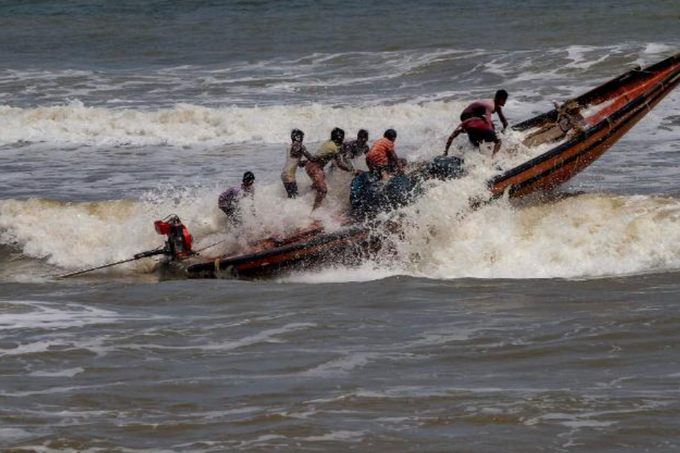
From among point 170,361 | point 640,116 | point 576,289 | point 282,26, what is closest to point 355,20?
point 282,26

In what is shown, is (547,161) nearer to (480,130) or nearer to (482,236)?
(480,130)

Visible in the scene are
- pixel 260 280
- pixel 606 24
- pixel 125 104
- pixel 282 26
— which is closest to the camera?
pixel 260 280

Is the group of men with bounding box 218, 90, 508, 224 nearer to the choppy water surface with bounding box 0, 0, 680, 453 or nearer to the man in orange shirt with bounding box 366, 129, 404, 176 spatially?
the man in orange shirt with bounding box 366, 129, 404, 176

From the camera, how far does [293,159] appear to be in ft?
50.1

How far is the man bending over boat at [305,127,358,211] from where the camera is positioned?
15.1 meters

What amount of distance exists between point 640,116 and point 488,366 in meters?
7.17

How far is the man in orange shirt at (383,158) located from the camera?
14.7m

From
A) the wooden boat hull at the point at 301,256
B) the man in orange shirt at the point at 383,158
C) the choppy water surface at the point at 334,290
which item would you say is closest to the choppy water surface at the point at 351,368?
the choppy water surface at the point at 334,290

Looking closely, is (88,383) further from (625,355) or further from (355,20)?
(355,20)

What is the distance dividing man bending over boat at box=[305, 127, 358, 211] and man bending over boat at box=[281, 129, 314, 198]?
0.10 m

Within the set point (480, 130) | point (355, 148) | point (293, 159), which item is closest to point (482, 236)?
point (480, 130)

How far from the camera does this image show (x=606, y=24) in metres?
35.0

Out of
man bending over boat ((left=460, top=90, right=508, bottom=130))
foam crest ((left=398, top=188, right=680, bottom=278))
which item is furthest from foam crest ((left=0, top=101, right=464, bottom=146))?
foam crest ((left=398, top=188, right=680, bottom=278))

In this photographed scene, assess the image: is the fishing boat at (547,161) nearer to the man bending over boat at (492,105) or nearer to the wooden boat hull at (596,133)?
the wooden boat hull at (596,133)
